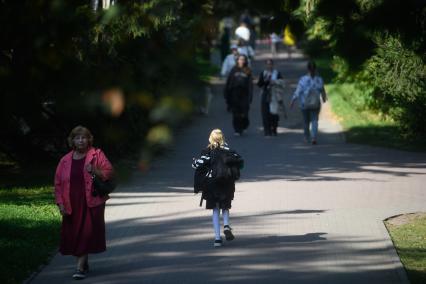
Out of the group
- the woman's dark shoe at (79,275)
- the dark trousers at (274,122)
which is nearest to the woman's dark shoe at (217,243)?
the woman's dark shoe at (79,275)

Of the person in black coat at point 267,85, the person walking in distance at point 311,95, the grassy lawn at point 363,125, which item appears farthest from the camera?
the person in black coat at point 267,85

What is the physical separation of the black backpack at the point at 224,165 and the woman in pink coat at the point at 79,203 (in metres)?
1.76

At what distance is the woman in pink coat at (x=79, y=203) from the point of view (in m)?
9.35

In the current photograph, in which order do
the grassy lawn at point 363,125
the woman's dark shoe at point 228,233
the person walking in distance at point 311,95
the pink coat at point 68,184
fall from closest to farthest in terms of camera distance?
the pink coat at point 68,184 → the woman's dark shoe at point 228,233 → the person walking in distance at point 311,95 → the grassy lawn at point 363,125

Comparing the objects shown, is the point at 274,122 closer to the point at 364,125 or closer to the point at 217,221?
the point at 364,125

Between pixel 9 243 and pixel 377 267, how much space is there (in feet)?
13.7

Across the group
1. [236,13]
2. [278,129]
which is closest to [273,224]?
→ [236,13]

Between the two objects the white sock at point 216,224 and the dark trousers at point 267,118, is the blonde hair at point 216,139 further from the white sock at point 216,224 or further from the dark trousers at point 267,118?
the dark trousers at point 267,118

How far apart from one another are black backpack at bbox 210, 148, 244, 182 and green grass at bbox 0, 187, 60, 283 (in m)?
2.06

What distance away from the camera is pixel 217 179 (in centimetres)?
1080

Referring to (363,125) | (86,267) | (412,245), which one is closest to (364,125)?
(363,125)

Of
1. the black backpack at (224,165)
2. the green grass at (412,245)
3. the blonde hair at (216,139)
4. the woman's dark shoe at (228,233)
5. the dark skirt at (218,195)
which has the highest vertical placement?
the blonde hair at (216,139)

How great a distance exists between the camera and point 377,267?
9859 mm

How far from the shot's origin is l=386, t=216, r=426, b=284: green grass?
9.62 metres
